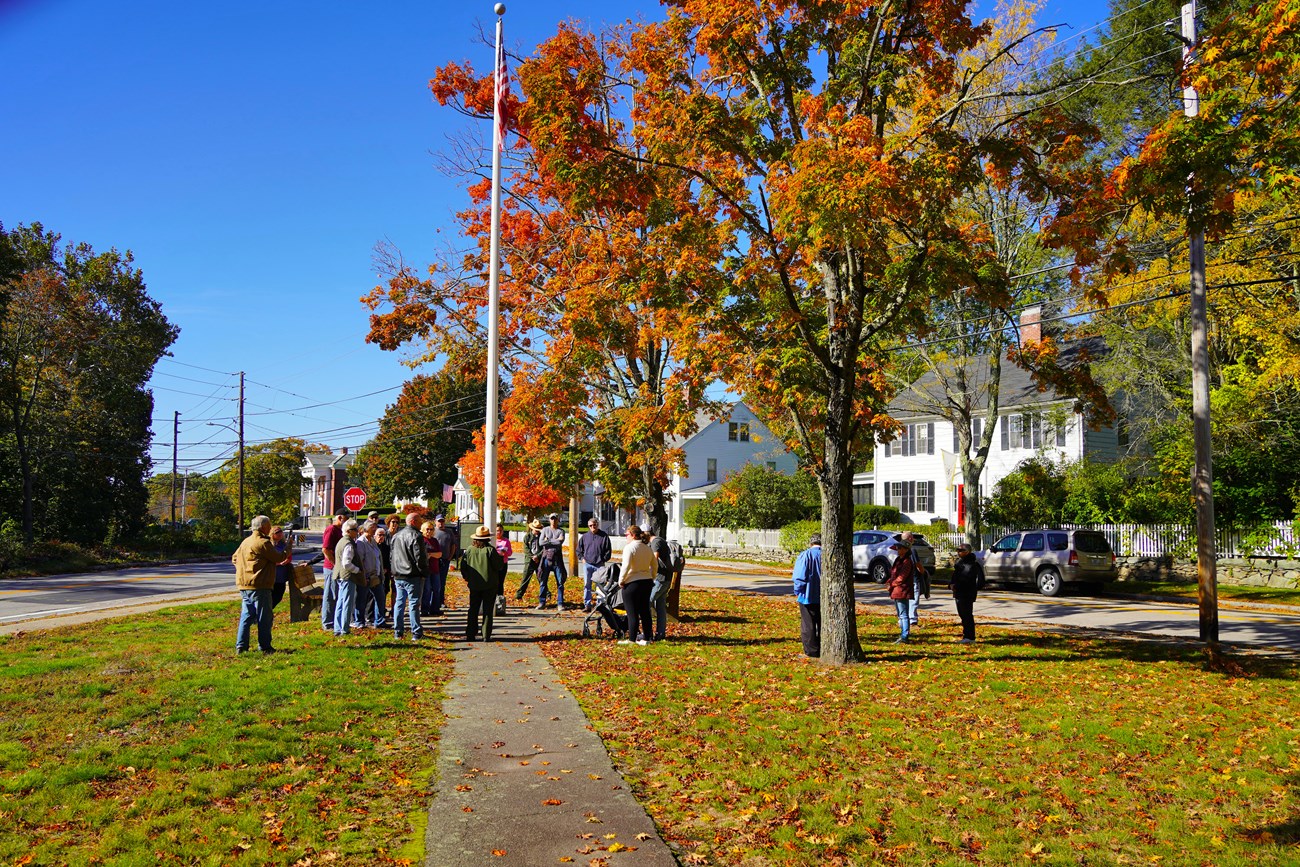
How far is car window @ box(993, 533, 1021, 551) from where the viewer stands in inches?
1078

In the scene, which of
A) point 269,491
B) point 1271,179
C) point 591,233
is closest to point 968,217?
point 591,233

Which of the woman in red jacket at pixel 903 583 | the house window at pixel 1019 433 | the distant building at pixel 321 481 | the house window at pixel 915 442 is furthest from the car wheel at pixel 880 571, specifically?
the distant building at pixel 321 481

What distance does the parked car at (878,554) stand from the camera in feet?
96.1

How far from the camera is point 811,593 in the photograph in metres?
12.8

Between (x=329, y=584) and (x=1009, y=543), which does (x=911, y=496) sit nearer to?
(x=1009, y=543)

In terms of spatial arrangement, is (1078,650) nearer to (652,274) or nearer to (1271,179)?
(1271,179)

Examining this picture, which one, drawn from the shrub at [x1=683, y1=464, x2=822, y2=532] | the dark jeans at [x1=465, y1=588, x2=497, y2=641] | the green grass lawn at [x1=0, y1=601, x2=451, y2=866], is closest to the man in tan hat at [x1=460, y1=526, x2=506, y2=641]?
the dark jeans at [x1=465, y1=588, x2=497, y2=641]

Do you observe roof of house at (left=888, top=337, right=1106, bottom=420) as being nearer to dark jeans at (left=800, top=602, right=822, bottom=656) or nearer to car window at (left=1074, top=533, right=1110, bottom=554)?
car window at (left=1074, top=533, right=1110, bottom=554)

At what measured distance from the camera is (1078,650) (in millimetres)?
14312

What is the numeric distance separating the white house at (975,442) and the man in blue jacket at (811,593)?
771 inches

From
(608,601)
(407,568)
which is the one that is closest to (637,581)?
(608,601)

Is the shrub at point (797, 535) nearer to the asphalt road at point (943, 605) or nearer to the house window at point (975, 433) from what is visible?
the asphalt road at point (943, 605)

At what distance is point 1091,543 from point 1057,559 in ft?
3.45

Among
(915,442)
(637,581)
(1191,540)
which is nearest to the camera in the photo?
(637,581)
